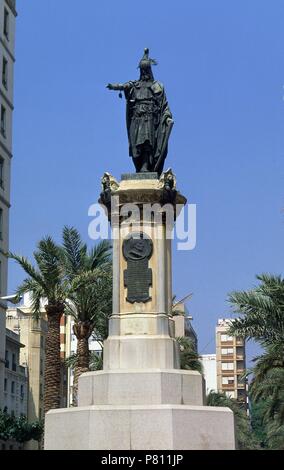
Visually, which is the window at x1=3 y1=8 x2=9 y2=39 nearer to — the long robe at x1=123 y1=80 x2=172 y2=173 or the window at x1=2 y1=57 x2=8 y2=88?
the window at x1=2 y1=57 x2=8 y2=88

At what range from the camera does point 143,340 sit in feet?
58.3

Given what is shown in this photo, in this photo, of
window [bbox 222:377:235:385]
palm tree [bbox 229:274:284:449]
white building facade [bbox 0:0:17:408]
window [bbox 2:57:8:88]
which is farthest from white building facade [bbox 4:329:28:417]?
window [bbox 222:377:235:385]

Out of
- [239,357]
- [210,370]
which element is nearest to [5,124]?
[239,357]

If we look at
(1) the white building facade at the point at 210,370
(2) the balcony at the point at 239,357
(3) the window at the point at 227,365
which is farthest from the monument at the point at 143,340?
(1) the white building facade at the point at 210,370

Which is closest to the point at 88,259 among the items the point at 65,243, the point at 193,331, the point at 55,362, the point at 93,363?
the point at 65,243

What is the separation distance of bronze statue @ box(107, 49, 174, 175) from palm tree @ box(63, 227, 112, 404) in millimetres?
12315

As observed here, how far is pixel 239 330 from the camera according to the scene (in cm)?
2811

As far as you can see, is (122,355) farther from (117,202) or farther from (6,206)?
(6,206)

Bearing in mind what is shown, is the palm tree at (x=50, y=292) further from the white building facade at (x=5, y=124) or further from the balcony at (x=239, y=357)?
the balcony at (x=239, y=357)

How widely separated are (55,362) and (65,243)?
17.3 ft

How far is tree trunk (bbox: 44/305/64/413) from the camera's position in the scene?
30703 mm

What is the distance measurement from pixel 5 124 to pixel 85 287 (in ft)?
110

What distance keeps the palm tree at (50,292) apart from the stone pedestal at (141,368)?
13048mm

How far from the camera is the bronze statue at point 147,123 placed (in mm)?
20016
